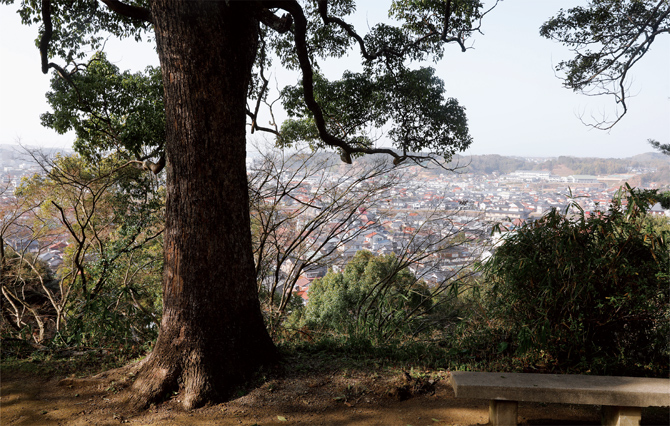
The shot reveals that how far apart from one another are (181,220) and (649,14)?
725cm

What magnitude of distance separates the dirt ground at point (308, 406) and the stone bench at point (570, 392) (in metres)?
0.25

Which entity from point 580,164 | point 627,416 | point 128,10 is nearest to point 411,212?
point 627,416

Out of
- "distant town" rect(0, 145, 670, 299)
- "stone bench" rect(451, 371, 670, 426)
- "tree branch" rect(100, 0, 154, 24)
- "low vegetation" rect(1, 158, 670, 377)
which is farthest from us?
"distant town" rect(0, 145, 670, 299)

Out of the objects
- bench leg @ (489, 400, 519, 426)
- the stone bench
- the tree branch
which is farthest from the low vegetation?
the tree branch

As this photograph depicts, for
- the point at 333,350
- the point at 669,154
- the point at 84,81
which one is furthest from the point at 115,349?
the point at 669,154

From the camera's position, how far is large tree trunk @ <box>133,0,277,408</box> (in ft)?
9.09

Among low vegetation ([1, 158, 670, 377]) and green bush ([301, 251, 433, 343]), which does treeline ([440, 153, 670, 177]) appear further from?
low vegetation ([1, 158, 670, 377])

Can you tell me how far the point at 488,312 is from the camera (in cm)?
315

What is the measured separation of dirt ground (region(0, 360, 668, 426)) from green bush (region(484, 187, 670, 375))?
1.16ft

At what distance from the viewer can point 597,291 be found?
8.95 feet

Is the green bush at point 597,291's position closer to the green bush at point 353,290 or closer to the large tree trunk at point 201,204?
the large tree trunk at point 201,204

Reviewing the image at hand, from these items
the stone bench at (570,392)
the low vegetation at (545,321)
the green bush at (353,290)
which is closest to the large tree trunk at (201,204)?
the low vegetation at (545,321)

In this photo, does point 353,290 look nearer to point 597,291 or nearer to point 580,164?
point 597,291

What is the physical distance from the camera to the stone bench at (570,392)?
2230 mm
